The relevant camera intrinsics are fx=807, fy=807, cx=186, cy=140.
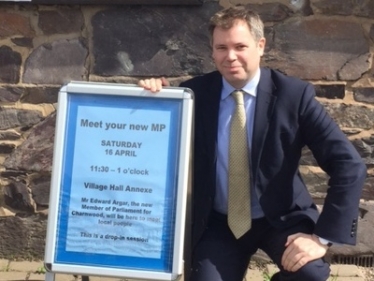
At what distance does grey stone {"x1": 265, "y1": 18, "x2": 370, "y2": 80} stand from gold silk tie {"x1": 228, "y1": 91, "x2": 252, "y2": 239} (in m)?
1.05

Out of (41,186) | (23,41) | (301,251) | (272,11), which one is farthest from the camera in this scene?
(41,186)

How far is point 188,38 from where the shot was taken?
13.9ft

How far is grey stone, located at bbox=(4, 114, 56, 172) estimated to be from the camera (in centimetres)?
436

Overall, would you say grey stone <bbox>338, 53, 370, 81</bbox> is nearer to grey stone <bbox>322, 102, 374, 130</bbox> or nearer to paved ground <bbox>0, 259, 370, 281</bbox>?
grey stone <bbox>322, 102, 374, 130</bbox>

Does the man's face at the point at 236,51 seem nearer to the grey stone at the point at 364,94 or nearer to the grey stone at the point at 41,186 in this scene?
the grey stone at the point at 364,94

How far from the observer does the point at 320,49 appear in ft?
13.8

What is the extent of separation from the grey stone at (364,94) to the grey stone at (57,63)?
4.74 feet

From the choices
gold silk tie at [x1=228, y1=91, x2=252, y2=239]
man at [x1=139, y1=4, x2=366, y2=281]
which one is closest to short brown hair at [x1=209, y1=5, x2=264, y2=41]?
man at [x1=139, y1=4, x2=366, y2=281]

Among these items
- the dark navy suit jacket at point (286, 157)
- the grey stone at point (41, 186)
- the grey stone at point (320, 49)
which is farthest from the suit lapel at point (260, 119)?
the grey stone at point (41, 186)

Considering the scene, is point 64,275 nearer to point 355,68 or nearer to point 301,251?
point 301,251

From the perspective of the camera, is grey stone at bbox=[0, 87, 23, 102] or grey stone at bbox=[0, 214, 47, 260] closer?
grey stone at bbox=[0, 87, 23, 102]

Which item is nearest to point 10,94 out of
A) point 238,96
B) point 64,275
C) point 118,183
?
point 64,275

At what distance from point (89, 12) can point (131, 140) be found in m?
1.32

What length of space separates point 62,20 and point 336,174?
1.86m
